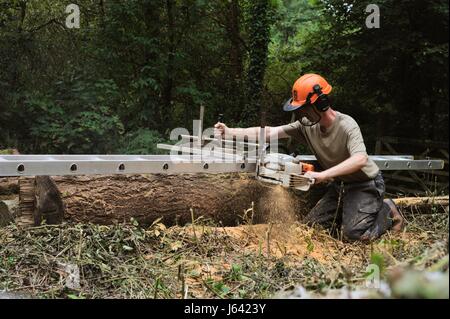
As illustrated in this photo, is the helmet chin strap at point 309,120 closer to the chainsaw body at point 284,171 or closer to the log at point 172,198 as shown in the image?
the chainsaw body at point 284,171

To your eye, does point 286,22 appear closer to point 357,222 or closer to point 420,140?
point 420,140

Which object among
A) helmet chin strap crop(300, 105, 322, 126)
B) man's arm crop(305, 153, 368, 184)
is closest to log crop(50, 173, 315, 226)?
helmet chin strap crop(300, 105, 322, 126)

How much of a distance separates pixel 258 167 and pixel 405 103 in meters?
7.89

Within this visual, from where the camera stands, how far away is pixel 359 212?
17.2ft

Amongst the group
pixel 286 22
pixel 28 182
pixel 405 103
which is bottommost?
pixel 28 182

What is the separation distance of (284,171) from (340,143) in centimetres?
98

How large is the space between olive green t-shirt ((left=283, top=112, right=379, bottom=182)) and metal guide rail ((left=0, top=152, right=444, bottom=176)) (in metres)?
0.83

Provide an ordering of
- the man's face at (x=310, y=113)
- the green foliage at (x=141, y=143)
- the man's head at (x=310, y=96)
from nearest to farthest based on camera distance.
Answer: the man's head at (x=310, y=96), the man's face at (x=310, y=113), the green foliage at (x=141, y=143)

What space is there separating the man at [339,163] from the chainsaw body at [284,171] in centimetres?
25

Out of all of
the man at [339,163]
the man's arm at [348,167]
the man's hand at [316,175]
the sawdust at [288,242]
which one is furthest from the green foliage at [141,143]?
the man's hand at [316,175]

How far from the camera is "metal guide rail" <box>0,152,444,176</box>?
3.97 meters

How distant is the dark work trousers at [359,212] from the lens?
5.20 m

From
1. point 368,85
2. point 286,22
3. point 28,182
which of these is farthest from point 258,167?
point 286,22

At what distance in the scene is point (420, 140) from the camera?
10.4 m
